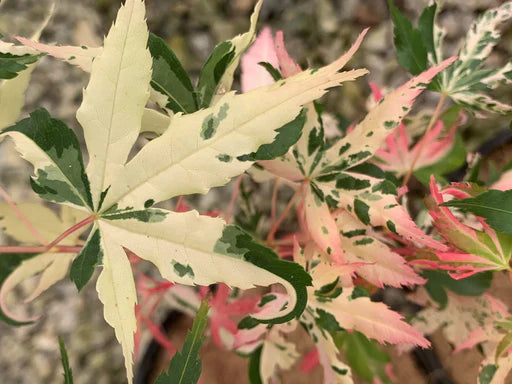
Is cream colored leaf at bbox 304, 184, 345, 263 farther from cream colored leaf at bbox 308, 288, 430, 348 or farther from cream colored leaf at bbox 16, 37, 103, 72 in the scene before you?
cream colored leaf at bbox 16, 37, 103, 72

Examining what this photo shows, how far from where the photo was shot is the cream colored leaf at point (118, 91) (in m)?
0.23

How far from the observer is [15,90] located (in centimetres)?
33

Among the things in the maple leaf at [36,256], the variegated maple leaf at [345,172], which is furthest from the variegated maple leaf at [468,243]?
the maple leaf at [36,256]

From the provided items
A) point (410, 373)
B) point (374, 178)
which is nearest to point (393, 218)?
point (374, 178)

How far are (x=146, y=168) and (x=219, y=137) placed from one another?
0.05 metres

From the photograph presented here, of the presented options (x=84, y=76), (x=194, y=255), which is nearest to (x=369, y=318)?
(x=194, y=255)

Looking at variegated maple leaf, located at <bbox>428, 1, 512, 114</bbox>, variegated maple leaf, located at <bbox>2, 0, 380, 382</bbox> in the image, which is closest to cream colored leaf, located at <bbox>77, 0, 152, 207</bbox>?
variegated maple leaf, located at <bbox>2, 0, 380, 382</bbox>

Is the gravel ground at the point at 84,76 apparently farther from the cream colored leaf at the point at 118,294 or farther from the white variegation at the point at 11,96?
the cream colored leaf at the point at 118,294

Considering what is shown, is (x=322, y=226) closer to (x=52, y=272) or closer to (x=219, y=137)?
(x=219, y=137)

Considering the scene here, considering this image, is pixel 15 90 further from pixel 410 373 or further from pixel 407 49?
pixel 410 373

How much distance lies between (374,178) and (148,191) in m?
0.16

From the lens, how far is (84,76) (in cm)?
87

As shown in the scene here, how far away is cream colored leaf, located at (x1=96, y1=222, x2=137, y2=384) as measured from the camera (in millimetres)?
245

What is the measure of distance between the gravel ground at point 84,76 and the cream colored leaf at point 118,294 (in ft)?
2.09
